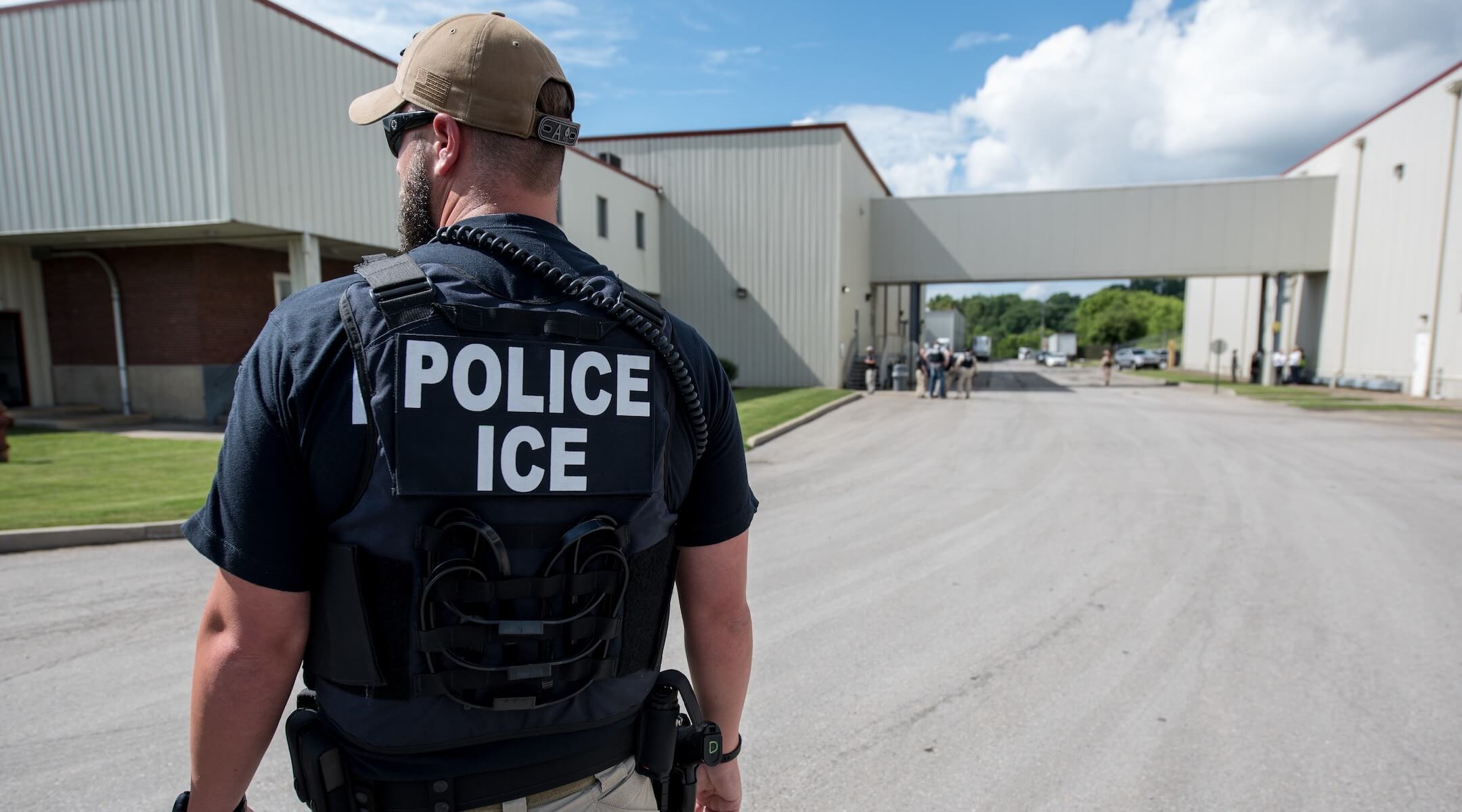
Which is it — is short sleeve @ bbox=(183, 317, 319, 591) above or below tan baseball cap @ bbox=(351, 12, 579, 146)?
below

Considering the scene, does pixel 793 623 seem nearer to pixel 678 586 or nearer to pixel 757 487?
pixel 678 586

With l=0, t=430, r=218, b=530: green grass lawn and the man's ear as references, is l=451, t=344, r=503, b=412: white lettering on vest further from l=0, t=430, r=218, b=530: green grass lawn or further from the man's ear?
l=0, t=430, r=218, b=530: green grass lawn

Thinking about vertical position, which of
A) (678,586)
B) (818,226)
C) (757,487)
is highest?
(818,226)

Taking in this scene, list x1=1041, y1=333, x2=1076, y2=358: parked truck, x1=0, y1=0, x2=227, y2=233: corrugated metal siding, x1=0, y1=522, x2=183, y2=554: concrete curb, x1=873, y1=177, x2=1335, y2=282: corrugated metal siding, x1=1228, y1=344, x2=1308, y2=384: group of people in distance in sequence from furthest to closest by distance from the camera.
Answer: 1. x1=1041, y1=333, x2=1076, y2=358: parked truck
2. x1=1228, y1=344, x2=1308, y2=384: group of people in distance
3. x1=873, y1=177, x2=1335, y2=282: corrugated metal siding
4. x1=0, y1=0, x2=227, y2=233: corrugated metal siding
5. x1=0, y1=522, x2=183, y2=554: concrete curb

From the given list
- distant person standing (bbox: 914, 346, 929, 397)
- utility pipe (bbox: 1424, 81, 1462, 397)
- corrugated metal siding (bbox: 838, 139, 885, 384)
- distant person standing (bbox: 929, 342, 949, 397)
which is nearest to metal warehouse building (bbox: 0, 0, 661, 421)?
corrugated metal siding (bbox: 838, 139, 885, 384)

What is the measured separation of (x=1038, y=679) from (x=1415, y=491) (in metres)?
8.58

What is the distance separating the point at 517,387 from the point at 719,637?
77 cm

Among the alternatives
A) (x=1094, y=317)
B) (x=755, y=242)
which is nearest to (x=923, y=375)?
(x=755, y=242)

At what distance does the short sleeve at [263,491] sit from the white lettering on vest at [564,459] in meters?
0.39

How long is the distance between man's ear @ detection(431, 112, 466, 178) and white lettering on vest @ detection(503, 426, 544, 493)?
1.48 ft

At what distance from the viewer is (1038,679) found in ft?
13.6

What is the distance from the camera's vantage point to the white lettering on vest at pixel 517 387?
4.33ft

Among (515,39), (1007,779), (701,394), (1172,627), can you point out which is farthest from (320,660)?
(1172,627)

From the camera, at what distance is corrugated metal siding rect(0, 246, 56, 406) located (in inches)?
628
